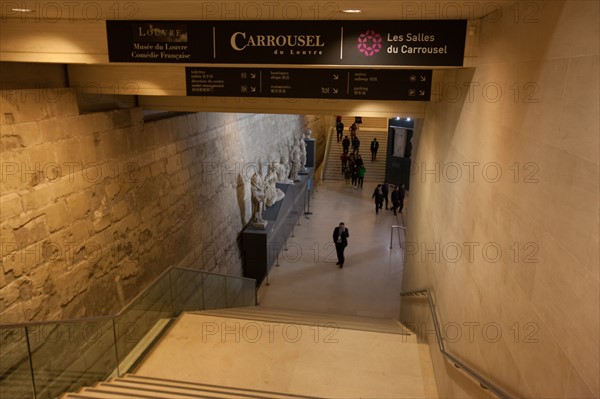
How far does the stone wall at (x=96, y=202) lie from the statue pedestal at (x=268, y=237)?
1309mm

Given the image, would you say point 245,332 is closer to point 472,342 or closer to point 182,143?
point 472,342

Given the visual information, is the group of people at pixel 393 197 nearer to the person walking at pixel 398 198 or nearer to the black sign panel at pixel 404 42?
the person walking at pixel 398 198

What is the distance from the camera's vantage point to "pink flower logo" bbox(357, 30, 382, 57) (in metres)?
3.70

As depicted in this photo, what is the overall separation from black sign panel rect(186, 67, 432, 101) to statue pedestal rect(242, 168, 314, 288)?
5387mm

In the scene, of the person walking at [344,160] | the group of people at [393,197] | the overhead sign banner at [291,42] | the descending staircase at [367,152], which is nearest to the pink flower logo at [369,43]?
the overhead sign banner at [291,42]

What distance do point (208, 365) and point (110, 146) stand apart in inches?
108

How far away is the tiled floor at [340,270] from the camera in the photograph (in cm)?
873

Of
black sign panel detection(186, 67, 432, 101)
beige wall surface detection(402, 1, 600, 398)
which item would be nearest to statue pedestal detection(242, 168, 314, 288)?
black sign panel detection(186, 67, 432, 101)

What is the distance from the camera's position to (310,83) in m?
4.82

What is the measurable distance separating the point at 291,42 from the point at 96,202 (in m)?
2.90

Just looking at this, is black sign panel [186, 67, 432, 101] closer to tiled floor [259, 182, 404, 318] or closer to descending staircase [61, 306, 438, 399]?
descending staircase [61, 306, 438, 399]

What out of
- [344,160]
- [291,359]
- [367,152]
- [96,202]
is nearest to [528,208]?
[291,359]

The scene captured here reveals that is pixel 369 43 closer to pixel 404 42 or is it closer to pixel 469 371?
pixel 404 42

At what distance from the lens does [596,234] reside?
1657mm
